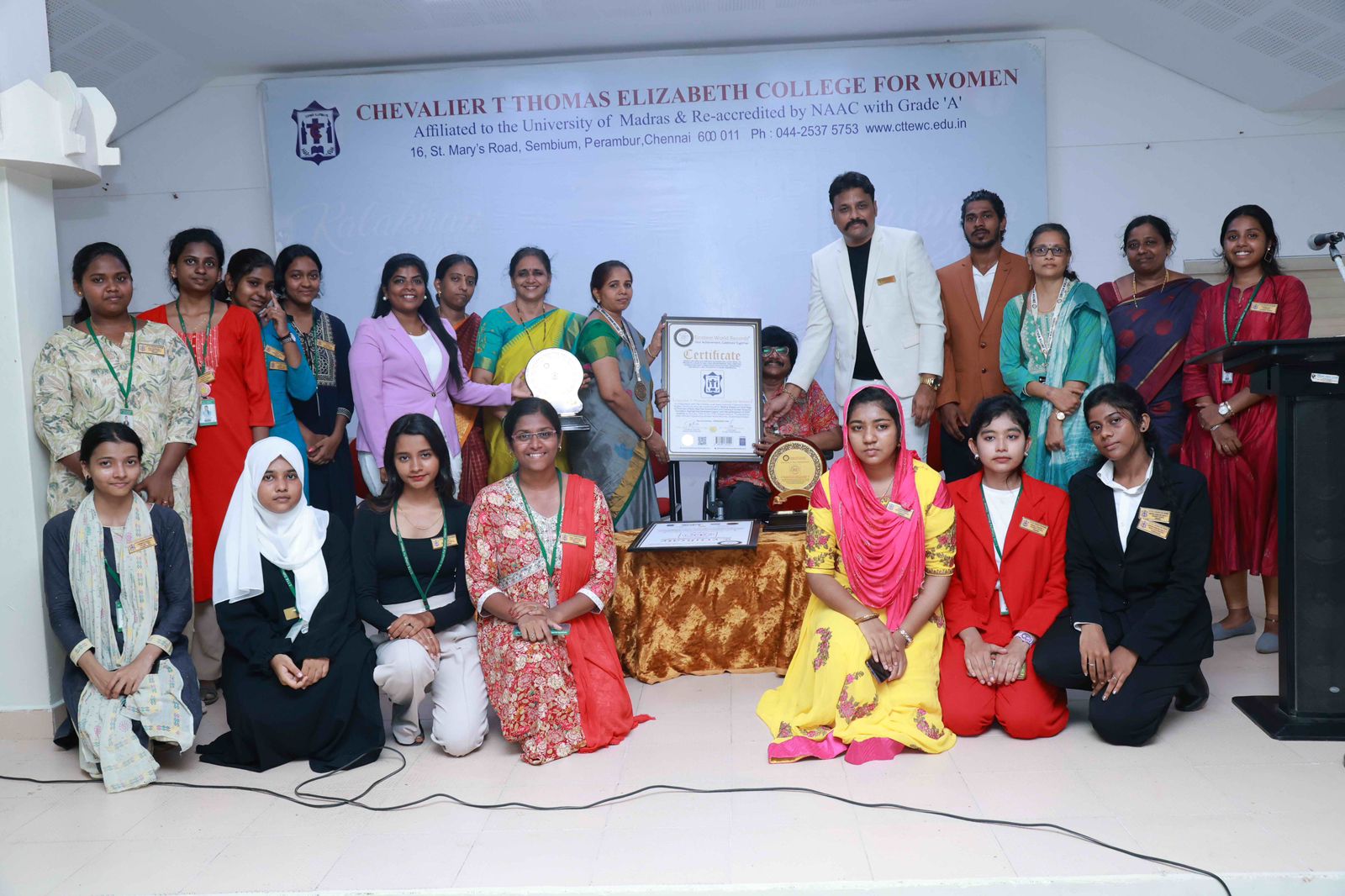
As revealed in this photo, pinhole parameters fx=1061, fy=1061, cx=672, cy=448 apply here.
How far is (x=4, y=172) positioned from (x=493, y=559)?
6.95 ft

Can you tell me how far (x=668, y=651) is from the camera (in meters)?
4.09

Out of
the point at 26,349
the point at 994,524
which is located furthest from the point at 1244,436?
the point at 26,349

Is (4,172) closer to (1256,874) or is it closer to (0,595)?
(0,595)

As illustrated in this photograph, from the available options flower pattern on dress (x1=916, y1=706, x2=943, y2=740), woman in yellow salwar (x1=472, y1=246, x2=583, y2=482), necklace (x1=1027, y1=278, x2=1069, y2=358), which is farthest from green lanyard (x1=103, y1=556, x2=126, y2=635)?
necklace (x1=1027, y1=278, x2=1069, y2=358)

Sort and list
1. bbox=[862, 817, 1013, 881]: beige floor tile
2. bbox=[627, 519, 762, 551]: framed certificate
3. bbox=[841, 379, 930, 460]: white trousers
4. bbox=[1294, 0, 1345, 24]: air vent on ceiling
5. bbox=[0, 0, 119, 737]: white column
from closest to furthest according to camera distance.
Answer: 1. bbox=[862, 817, 1013, 881]: beige floor tile
2. bbox=[0, 0, 119, 737]: white column
3. bbox=[627, 519, 762, 551]: framed certificate
4. bbox=[841, 379, 930, 460]: white trousers
5. bbox=[1294, 0, 1345, 24]: air vent on ceiling

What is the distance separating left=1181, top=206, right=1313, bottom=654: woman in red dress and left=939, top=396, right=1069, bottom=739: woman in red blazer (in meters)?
1.10

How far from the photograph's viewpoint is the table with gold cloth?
4043 millimetres

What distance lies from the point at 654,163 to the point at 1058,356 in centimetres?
284

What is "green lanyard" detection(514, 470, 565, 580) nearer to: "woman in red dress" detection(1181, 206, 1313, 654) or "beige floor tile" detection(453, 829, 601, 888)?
"beige floor tile" detection(453, 829, 601, 888)

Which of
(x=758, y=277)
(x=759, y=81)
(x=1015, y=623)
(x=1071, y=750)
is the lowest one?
(x=1071, y=750)

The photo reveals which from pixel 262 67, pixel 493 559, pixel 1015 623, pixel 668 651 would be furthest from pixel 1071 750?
pixel 262 67

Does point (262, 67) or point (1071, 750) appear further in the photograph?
point (262, 67)

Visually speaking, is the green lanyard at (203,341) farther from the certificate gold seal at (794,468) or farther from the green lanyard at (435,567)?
the certificate gold seal at (794,468)

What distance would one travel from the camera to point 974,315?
15.5 feet
